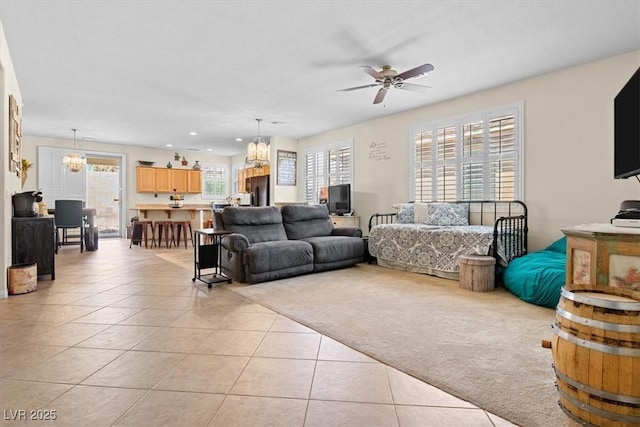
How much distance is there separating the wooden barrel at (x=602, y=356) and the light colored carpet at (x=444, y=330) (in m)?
0.17

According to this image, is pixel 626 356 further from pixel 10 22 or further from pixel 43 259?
pixel 43 259

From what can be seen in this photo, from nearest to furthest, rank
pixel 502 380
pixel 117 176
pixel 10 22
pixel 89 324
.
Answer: pixel 502 380 < pixel 89 324 < pixel 10 22 < pixel 117 176

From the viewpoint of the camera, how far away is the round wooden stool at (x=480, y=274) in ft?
12.5

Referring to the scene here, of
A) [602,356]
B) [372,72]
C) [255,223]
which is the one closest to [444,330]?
[602,356]

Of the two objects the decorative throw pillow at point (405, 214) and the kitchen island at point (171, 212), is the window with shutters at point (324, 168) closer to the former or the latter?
the decorative throw pillow at point (405, 214)

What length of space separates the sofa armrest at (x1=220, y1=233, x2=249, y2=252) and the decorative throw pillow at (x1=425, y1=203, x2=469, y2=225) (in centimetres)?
288

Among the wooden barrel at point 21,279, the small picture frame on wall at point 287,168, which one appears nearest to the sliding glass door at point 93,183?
the small picture frame on wall at point 287,168

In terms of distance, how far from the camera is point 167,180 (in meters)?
10.2

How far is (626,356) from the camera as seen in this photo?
1.32m

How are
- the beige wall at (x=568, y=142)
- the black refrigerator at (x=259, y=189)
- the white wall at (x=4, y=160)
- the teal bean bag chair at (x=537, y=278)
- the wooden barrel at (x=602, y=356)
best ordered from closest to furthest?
the wooden barrel at (x=602, y=356)
the teal bean bag chair at (x=537, y=278)
the white wall at (x=4, y=160)
the beige wall at (x=568, y=142)
the black refrigerator at (x=259, y=189)

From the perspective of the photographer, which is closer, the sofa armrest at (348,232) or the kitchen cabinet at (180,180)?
the sofa armrest at (348,232)

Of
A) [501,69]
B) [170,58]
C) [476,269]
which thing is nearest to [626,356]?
[476,269]

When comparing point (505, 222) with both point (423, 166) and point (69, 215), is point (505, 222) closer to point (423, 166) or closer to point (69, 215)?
point (423, 166)

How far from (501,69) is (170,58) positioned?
4108mm
